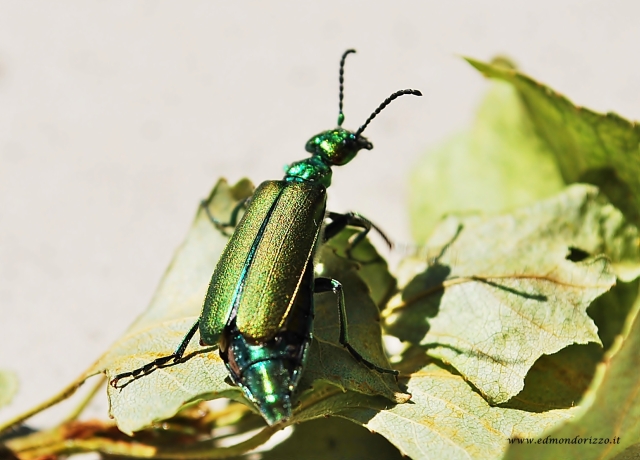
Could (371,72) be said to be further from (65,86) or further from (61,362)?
(61,362)

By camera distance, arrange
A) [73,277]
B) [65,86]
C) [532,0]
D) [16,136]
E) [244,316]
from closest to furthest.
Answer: [244,316] → [73,277] → [16,136] → [65,86] → [532,0]

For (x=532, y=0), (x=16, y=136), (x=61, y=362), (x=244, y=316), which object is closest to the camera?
(x=244, y=316)

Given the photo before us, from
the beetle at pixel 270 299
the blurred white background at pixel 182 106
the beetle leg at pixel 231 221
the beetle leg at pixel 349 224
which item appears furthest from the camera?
the blurred white background at pixel 182 106

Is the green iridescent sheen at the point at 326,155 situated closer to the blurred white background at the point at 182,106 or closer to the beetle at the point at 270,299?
the beetle at the point at 270,299

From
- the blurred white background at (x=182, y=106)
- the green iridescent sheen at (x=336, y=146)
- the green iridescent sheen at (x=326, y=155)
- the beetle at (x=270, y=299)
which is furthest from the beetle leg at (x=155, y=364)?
A: the blurred white background at (x=182, y=106)

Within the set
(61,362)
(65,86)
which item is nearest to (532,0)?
(65,86)
